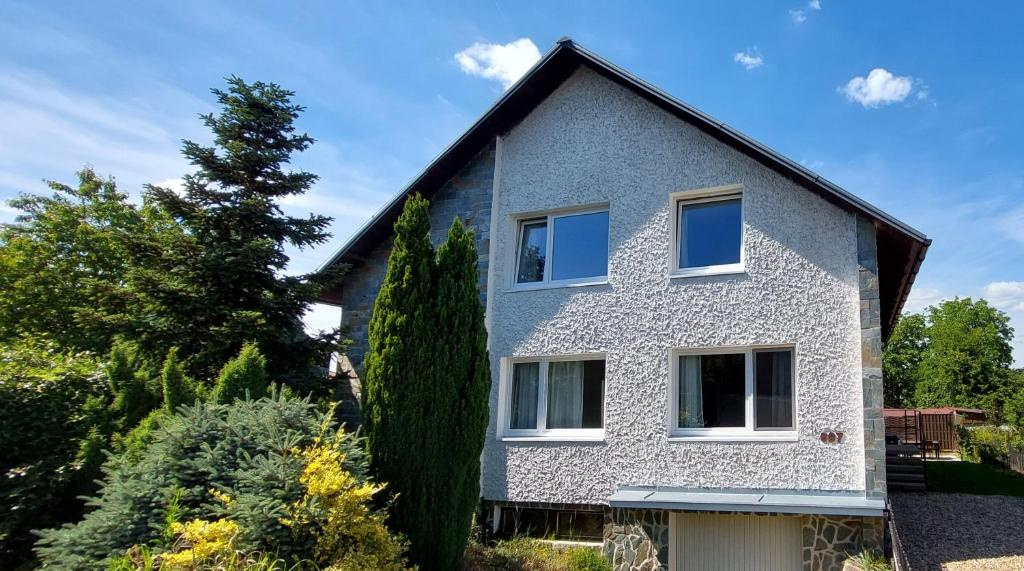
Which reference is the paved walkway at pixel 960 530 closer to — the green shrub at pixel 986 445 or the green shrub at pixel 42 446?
the green shrub at pixel 986 445

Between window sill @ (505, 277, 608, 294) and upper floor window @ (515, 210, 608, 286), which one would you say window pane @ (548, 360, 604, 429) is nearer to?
window sill @ (505, 277, 608, 294)

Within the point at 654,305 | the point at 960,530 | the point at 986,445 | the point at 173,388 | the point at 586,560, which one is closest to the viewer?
the point at 173,388

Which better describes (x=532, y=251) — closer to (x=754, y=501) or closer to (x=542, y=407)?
(x=542, y=407)

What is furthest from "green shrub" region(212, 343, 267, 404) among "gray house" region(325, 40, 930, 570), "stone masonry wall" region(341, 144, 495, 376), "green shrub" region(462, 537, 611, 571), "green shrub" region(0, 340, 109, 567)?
"gray house" region(325, 40, 930, 570)

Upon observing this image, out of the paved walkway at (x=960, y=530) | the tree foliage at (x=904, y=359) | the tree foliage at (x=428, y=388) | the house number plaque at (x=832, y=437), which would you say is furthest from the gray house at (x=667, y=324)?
the tree foliage at (x=904, y=359)

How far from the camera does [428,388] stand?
855 centimetres

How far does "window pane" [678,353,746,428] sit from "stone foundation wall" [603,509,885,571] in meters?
1.37

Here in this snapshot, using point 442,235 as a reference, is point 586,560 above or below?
below

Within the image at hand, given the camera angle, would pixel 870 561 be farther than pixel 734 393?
No

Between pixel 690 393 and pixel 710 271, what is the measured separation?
6.31 ft

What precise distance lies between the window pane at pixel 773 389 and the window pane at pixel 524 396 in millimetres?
3583

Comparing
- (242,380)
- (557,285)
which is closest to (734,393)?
(557,285)

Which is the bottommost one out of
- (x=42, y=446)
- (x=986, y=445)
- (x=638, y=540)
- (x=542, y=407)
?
(x=638, y=540)

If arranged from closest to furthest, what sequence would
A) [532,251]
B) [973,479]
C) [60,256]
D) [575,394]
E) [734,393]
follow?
[734,393] < [575,394] < [532,251] < [973,479] < [60,256]
